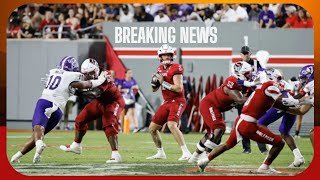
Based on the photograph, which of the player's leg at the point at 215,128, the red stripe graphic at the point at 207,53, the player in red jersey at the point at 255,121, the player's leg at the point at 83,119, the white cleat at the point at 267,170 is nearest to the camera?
the player in red jersey at the point at 255,121

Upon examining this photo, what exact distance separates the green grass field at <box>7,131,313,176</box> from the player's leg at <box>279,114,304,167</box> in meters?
0.12

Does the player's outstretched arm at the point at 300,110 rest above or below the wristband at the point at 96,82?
below

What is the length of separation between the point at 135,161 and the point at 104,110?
855 mm

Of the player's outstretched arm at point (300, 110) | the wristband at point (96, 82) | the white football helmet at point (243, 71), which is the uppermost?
the white football helmet at point (243, 71)

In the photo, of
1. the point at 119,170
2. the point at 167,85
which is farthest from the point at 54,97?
the point at 167,85

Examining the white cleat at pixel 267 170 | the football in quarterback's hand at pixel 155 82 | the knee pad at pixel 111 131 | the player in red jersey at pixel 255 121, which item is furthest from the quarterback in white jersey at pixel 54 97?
the white cleat at pixel 267 170

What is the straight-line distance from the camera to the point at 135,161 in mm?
13602

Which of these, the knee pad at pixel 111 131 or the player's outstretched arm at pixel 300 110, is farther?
the knee pad at pixel 111 131

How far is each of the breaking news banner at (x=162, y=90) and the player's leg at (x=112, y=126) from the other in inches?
0.6

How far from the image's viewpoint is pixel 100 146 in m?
16.4

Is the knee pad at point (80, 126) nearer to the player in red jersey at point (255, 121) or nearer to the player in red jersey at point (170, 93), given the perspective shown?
the player in red jersey at point (170, 93)

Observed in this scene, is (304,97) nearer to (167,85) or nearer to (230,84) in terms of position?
(230,84)

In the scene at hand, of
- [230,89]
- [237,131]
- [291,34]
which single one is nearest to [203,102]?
[230,89]

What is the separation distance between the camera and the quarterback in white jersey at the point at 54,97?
13.0 m
